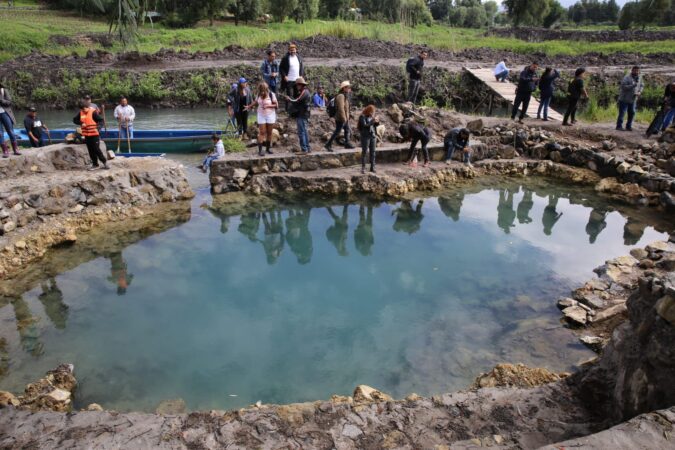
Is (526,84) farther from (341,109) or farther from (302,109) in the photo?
(302,109)

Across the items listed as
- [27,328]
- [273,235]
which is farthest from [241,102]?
[27,328]

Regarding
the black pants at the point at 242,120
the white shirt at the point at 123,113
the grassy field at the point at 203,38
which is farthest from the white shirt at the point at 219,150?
the grassy field at the point at 203,38

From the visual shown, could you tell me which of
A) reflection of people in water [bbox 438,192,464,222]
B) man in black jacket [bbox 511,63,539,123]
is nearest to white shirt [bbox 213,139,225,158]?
reflection of people in water [bbox 438,192,464,222]

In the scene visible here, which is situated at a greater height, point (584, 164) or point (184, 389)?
point (584, 164)

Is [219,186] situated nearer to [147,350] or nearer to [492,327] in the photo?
[147,350]

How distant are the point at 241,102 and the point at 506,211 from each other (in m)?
7.64

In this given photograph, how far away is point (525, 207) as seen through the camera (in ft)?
35.1

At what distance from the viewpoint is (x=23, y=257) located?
784cm

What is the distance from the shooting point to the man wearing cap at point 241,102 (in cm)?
1241

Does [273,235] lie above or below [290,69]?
below

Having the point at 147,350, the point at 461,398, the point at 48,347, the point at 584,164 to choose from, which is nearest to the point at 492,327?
the point at 461,398

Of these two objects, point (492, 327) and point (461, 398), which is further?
point (492, 327)

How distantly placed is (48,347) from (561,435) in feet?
20.2

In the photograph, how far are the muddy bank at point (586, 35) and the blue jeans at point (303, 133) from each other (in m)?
35.9
